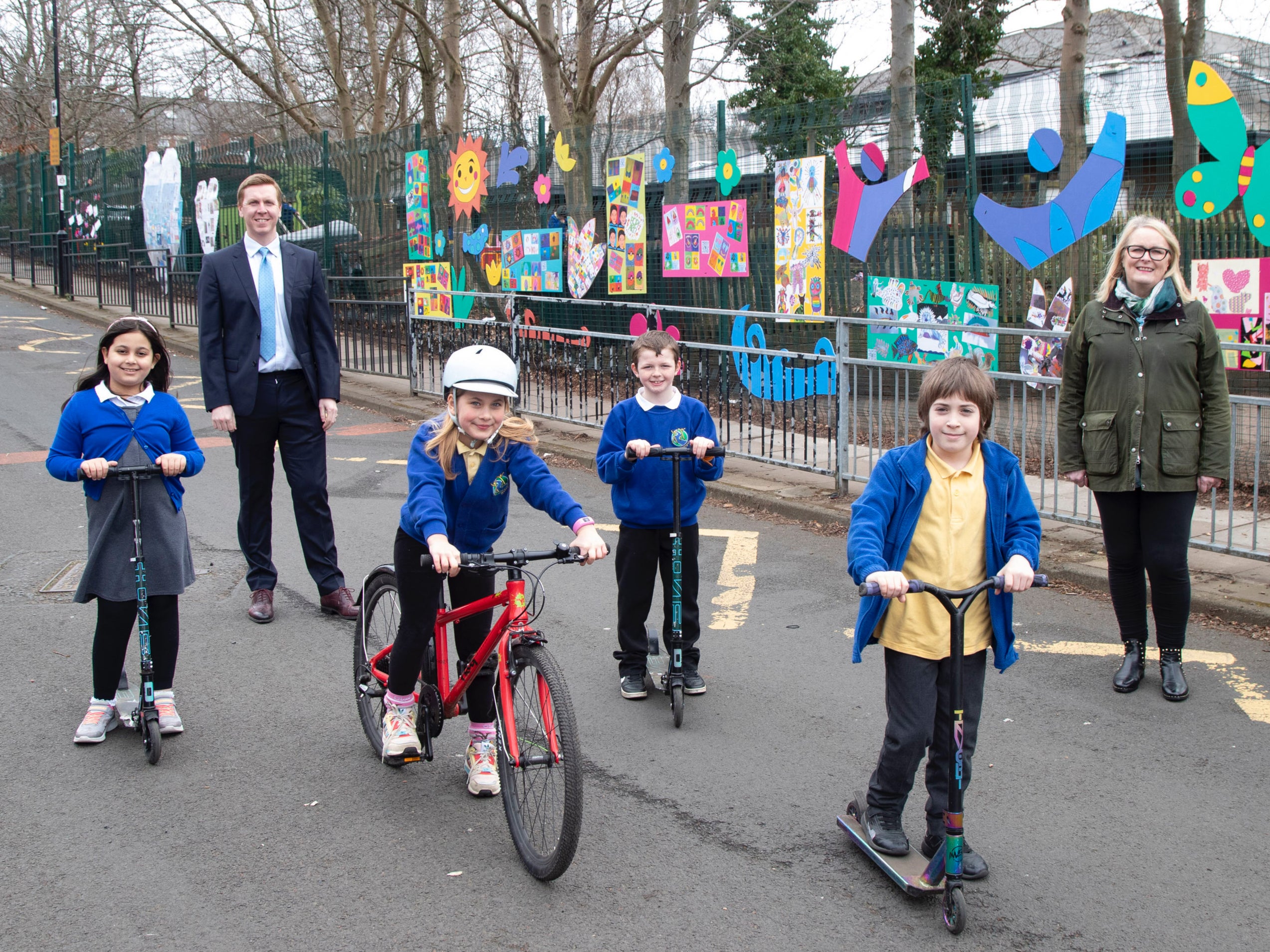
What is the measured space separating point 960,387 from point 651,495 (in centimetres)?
179

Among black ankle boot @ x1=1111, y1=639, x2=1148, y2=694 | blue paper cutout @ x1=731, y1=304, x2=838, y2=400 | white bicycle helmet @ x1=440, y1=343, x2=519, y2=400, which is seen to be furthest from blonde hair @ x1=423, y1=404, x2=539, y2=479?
blue paper cutout @ x1=731, y1=304, x2=838, y2=400

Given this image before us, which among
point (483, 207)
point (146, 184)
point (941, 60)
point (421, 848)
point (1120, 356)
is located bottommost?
point (421, 848)

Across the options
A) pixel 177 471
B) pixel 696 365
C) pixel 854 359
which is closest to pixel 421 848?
pixel 177 471

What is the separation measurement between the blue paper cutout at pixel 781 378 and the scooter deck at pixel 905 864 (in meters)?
5.01

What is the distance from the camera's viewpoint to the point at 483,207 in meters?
15.6

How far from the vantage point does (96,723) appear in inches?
177

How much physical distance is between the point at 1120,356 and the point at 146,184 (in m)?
23.7

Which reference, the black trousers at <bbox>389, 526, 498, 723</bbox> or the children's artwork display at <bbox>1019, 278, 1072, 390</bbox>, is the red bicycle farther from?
the children's artwork display at <bbox>1019, 278, 1072, 390</bbox>

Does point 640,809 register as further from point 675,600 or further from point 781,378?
point 781,378

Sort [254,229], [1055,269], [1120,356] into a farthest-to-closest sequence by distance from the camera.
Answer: [1055,269] < [254,229] < [1120,356]

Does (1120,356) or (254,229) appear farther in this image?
(254,229)

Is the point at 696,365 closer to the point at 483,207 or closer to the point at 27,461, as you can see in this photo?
the point at 27,461

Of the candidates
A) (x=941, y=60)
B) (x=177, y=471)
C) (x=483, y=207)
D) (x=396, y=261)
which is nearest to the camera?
(x=177, y=471)

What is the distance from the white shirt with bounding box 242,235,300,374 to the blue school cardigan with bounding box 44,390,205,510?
1.38m
